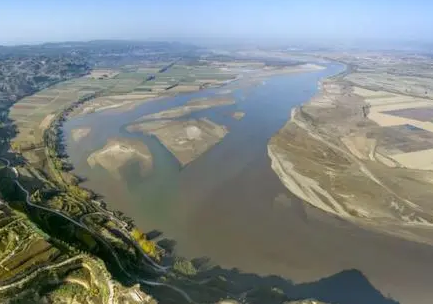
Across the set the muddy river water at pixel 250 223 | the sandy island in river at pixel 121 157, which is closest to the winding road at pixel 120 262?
the muddy river water at pixel 250 223

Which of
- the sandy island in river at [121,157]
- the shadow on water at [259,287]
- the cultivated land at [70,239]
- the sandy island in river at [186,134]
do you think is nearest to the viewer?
the cultivated land at [70,239]

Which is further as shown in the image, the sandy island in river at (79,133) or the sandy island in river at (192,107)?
the sandy island in river at (192,107)

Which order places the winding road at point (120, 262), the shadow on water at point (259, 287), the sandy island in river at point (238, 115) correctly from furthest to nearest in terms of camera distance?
the sandy island in river at point (238, 115) < the winding road at point (120, 262) < the shadow on water at point (259, 287)

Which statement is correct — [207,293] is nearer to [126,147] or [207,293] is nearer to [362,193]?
[362,193]

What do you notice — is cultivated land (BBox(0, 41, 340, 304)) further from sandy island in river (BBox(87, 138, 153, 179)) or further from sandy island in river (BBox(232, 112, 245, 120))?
sandy island in river (BBox(232, 112, 245, 120))

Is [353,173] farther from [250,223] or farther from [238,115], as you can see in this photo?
[238,115]

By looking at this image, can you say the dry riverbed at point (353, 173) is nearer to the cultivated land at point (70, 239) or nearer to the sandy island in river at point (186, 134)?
the sandy island in river at point (186, 134)

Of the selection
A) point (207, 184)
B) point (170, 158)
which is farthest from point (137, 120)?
point (207, 184)
